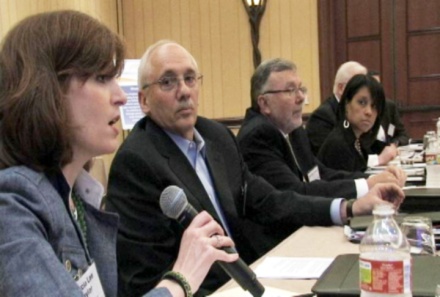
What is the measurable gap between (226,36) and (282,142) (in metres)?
4.57

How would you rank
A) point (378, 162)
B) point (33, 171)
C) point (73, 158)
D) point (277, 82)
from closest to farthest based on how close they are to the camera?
point (33, 171)
point (73, 158)
point (277, 82)
point (378, 162)

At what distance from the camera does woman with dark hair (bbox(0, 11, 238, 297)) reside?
1.05m

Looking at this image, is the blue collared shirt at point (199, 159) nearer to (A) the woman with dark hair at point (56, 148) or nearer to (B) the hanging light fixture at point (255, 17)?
(A) the woman with dark hair at point (56, 148)

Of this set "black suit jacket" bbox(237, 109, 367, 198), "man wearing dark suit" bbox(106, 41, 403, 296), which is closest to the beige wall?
"black suit jacket" bbox(237, 109, 367, 198)

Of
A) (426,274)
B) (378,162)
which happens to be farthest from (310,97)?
(426,274)

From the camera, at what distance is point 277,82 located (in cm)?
317

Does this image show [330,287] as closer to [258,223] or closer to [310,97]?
[258,223]

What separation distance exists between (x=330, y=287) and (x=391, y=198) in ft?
3.71

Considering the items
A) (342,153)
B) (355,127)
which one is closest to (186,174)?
(342,153)

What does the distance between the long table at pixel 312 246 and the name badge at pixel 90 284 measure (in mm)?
416

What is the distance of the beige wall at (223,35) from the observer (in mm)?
7094

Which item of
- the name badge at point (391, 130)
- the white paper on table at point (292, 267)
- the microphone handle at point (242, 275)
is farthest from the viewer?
the name badge at point (391, 130)

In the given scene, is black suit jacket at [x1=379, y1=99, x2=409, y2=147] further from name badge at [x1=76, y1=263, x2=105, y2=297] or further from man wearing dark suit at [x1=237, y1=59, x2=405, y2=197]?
name badge at [x1=76, y1=263, x2=105, y2=297]

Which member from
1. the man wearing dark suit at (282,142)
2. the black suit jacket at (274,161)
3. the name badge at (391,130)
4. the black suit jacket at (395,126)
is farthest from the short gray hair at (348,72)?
the black suit jacket at (274,161)
